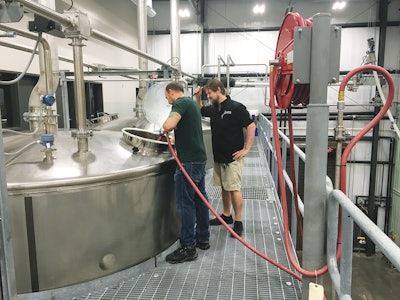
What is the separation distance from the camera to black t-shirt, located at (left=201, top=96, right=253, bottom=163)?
8.89 ft

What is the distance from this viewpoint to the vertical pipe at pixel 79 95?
2.17 metres

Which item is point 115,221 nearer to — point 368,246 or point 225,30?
point 368,246

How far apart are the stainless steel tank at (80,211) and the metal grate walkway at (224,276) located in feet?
0.54

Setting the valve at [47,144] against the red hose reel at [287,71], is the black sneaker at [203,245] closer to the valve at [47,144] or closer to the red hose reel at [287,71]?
the valve at [47,144]

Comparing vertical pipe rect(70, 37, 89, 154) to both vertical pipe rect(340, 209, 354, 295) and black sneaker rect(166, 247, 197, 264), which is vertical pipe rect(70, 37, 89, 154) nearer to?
black sneaker rect(166, 247, 197, 264)

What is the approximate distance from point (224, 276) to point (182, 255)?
0.34 meters

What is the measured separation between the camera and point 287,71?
60.0 inches

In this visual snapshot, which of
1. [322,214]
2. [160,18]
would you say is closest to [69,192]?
[322,214]

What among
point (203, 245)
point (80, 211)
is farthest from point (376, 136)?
point (80, 211)

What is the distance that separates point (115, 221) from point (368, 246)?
27.0ft

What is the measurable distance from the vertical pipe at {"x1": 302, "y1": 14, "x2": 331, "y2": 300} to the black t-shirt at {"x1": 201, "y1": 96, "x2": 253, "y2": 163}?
132 cm

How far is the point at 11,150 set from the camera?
224cm

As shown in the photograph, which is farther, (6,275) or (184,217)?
(184,217)

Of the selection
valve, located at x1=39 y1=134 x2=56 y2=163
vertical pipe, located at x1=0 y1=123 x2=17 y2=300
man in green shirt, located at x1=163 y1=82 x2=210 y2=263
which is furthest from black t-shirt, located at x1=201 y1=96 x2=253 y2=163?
vertical pipe, located at x1=0 y1=123 x2=17 y2=300
